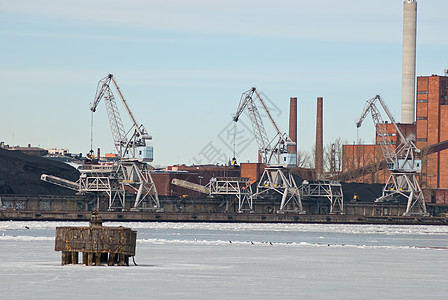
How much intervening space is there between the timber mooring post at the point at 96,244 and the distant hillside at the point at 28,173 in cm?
9331

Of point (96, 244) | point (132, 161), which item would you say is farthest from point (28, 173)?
point (96, 244)

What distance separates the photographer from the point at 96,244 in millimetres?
36625

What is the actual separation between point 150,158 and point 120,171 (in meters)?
5.34

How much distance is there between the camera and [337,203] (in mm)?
141875

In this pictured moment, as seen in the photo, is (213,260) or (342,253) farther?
(342,253)

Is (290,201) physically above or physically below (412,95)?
below

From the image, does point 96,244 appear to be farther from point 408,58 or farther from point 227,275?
point 408,58

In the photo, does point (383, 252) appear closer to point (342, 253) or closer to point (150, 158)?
point (342, 253)

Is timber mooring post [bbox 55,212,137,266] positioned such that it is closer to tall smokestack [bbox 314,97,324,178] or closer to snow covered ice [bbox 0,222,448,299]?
snow covered ice [bbox 0,222,448,299]

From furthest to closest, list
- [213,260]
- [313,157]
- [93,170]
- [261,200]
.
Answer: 1. [313,157]
2. [261,200]
3. [93,170]
4. [213,260]

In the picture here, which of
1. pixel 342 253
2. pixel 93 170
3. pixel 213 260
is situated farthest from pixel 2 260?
pixel 93 170

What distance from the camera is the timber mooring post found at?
120ft

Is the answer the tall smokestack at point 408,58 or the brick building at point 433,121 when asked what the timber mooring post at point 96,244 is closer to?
the brick building at point 433,121

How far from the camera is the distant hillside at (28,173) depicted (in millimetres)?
132000
